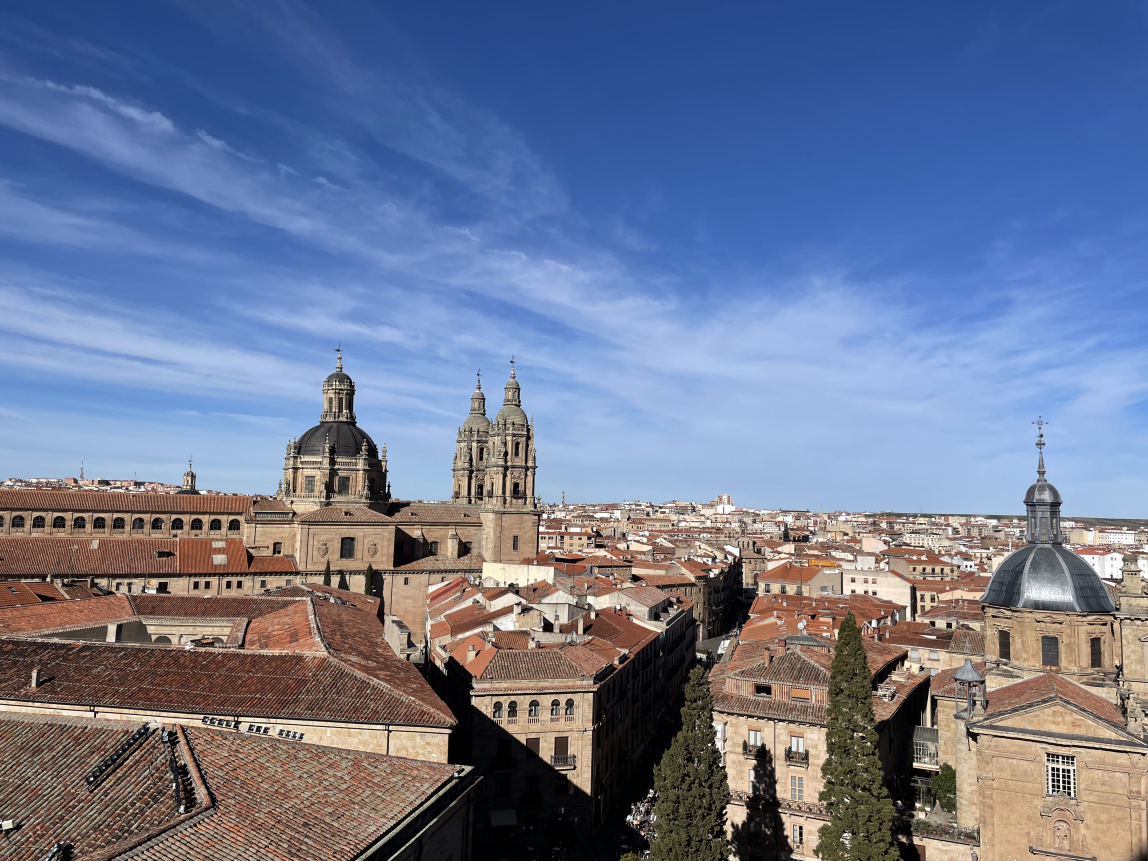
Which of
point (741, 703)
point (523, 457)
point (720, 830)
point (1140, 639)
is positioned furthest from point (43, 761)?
point (523, 457)

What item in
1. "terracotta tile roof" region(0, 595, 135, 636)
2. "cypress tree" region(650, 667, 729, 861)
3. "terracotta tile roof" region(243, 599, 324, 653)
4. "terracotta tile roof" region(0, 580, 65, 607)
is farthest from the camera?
"terracotta tile roof" region(0, 580, 65, 607)

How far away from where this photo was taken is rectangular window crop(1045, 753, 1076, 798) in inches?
1015

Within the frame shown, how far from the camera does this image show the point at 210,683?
20.7m

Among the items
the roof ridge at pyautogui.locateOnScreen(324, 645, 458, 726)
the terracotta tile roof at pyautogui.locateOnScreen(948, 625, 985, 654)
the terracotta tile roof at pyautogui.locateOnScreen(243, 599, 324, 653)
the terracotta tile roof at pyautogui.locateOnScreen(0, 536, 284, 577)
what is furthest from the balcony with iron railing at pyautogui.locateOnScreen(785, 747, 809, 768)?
the terracotta tile roof at pyautogui.locateOnScreen(0, 536, 284, 577)

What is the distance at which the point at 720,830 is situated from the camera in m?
24.8

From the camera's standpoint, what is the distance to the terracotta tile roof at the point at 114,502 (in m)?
64.7

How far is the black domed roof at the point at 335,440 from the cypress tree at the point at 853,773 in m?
62.3

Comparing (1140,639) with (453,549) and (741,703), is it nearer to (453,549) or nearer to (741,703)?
(741,703)

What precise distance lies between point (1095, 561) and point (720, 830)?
11395 centimetres

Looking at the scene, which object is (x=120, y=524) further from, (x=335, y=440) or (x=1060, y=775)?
(x=1060, y=775)

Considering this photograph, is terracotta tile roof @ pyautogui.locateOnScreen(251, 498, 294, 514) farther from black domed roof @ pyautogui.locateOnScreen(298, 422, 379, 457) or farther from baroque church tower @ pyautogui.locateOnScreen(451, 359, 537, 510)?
baroque church tower @ pyautogui.locateOnScreen(451, 359, 537, 510)

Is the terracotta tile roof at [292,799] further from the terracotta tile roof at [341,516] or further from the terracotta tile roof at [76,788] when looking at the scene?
the terracotta tile roof at [341,516]

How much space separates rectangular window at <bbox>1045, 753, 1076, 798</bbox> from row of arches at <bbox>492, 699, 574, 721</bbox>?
55.2 feet

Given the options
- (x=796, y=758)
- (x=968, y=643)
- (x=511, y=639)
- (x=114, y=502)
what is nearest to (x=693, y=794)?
(x=796, y=758)
